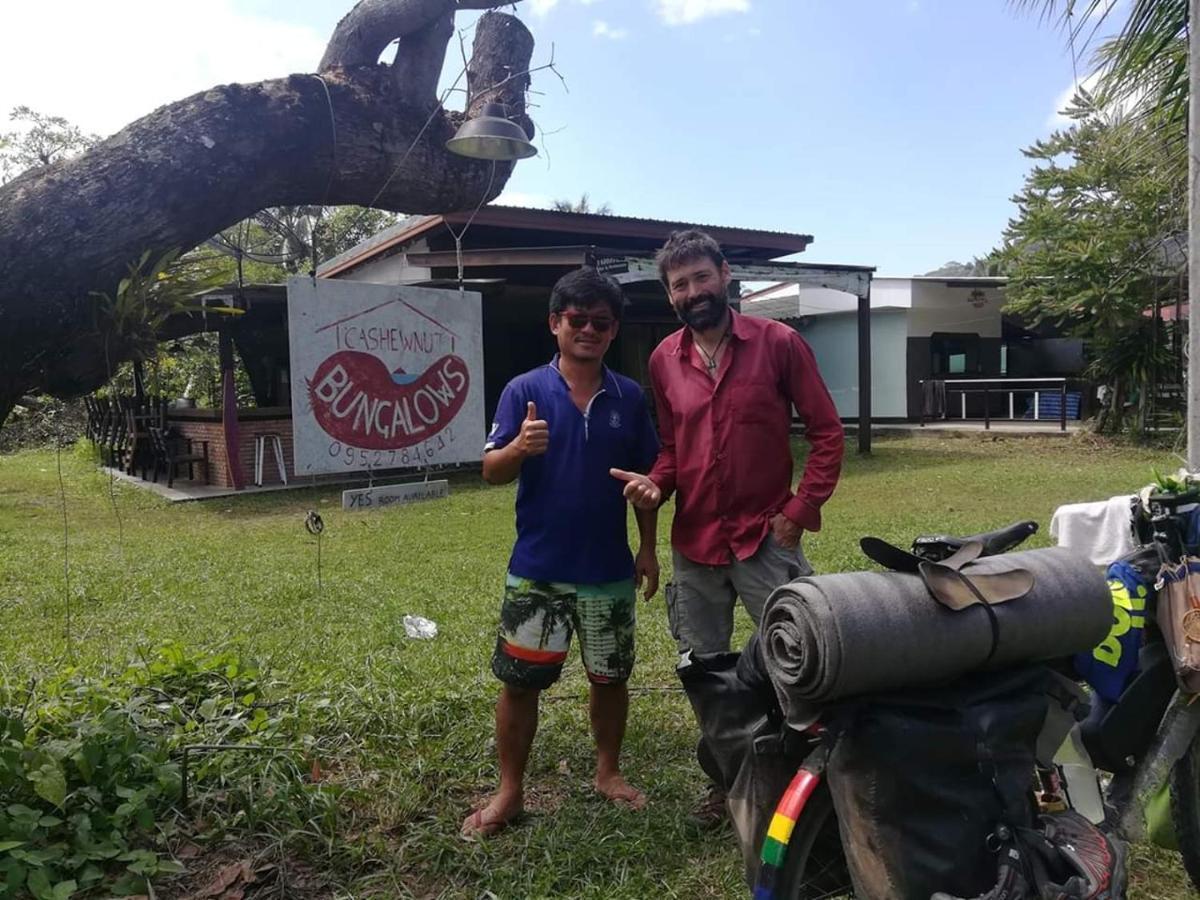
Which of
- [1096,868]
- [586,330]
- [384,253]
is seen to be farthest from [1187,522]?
[384,253]

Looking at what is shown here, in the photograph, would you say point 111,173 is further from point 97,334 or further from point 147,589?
point 147,589

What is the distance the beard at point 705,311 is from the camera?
109 inches

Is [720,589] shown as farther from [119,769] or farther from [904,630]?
[119,769]

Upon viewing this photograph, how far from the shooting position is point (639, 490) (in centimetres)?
264

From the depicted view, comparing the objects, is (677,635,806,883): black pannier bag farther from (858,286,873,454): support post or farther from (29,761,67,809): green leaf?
(858,286,873,454): support post

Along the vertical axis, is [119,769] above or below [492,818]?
above

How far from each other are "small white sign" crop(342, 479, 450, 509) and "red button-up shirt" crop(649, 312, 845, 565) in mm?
1896

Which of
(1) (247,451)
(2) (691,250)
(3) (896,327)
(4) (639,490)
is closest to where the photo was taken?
(4) (639,490)

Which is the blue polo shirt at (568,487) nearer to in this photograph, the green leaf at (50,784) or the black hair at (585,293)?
the black hair at (585,293)

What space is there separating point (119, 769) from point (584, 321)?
6.21 ft

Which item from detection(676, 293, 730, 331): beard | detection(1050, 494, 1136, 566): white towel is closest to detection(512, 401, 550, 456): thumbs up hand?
detection(676, 293, 730, 331): beard

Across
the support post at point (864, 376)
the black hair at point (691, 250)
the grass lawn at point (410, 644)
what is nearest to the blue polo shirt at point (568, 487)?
the black hair at point (691, 250)

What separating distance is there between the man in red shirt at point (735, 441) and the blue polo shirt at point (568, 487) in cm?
15

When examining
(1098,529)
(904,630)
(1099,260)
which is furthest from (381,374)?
(1099,260)
